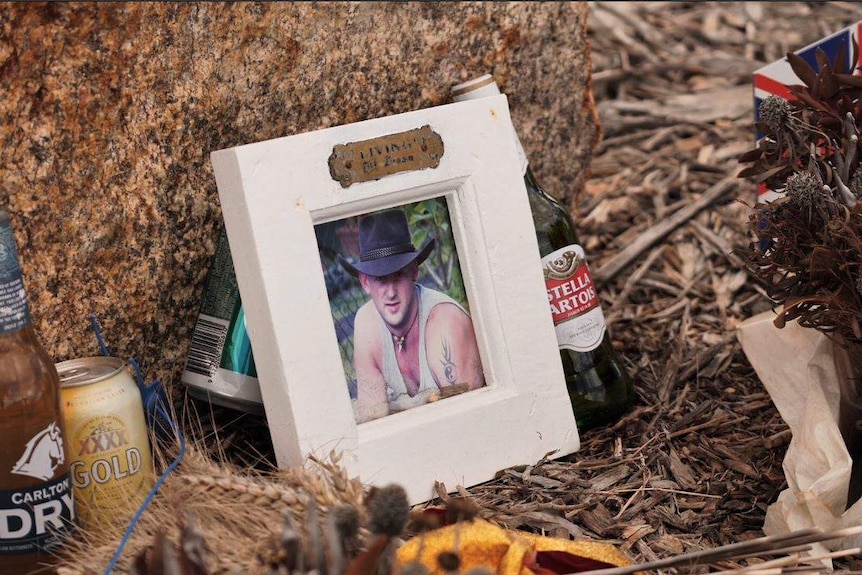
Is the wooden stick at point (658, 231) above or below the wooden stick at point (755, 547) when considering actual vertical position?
above

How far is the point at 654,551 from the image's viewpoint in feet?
4.91

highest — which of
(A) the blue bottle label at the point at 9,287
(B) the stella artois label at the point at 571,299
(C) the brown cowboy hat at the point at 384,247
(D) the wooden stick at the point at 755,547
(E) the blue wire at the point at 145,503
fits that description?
(A) the blue bottle label at the point at 9,287

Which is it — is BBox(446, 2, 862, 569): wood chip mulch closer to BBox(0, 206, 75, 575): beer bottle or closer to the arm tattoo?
the arm tattoo

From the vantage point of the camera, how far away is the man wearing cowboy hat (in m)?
1.59

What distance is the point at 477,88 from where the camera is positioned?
1749 millimetres

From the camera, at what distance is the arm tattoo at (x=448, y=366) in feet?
5.34

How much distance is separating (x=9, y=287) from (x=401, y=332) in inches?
22.7

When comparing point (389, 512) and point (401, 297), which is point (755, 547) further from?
point (401, 297)

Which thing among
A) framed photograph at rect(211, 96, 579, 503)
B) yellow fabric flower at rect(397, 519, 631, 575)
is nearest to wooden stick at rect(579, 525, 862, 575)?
yellow fabric flower at rect(397, 519, 631, 575)

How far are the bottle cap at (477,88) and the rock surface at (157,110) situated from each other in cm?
13

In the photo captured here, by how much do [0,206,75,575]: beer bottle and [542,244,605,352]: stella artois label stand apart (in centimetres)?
80

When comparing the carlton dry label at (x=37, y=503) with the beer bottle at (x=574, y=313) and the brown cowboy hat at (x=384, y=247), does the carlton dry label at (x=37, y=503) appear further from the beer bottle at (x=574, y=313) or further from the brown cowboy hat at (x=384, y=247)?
the beer bottle at (x=574, y=313)

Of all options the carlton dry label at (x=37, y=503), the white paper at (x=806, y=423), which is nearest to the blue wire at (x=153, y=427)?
the carlton dry label at (x=37, y=503)

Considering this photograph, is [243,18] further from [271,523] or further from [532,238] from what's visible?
[271,523]
